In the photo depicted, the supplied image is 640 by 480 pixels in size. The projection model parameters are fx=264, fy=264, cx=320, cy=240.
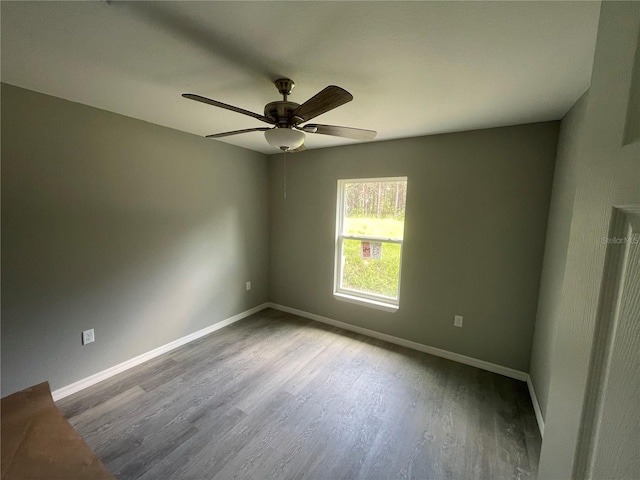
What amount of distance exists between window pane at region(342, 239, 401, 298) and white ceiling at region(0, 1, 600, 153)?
5.10 ft

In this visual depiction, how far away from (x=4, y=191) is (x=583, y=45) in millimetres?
3350

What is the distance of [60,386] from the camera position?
203 centimetres

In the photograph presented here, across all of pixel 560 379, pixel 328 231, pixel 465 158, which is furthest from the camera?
pixel 328 231

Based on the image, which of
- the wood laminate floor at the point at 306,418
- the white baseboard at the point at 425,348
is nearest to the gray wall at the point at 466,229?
the white baseboard at the point at 425,348

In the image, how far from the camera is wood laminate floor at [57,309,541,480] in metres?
1.54

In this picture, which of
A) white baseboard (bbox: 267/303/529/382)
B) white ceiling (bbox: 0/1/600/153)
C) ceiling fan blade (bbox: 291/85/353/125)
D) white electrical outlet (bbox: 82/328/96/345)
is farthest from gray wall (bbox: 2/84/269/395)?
ceiling fan blade (bbox: 291/85/353/125)

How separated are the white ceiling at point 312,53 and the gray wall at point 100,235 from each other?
0.33 metres

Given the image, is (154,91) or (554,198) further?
(554,198)

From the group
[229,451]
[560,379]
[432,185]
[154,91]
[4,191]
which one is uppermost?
[154,91]

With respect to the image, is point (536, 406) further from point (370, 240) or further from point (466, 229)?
point (370, 240)

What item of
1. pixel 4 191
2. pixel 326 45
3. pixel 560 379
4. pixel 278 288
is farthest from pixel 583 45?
pixel 278 288

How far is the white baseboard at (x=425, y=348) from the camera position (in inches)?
95.7

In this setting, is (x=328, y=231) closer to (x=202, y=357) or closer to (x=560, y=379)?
(x=202, y=357)

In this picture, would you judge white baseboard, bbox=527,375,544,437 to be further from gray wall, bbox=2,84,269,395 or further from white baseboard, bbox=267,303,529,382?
gray wall, bbox=2,84,269,395
